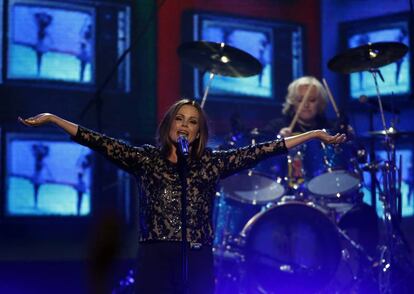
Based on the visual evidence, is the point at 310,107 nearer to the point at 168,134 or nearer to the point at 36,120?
the point at 168,134

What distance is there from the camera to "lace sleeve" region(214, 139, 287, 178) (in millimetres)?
3738

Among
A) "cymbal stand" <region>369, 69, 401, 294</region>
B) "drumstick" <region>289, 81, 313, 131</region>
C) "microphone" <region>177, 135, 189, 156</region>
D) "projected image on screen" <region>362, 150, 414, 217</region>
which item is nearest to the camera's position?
"microphone" <region>177, 135, 189, 156</region>

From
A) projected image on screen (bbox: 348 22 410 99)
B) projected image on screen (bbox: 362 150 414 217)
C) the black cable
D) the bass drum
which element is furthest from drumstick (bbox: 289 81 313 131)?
the black cable

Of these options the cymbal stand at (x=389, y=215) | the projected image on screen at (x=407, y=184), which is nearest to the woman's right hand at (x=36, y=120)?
the cymbal stand at (x=389, y=215)

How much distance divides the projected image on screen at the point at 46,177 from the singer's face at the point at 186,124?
115 inches

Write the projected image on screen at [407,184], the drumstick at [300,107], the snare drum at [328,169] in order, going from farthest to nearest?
the projected image on screen at [407,184], the drumstick at [300,107], the snare drum at [328,169]

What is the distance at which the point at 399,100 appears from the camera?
7.18 metres

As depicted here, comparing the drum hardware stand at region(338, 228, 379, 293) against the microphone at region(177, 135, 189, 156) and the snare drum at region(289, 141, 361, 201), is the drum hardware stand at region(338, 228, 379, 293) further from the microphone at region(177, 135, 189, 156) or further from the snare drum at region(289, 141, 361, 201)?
the microphone at region(177, 135, 189, 156)

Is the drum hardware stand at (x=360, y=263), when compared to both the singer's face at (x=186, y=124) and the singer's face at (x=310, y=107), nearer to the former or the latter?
the singer's face at (x=310, y=107)

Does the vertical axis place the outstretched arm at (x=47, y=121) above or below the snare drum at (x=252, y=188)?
above

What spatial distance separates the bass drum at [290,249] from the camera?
5.61m

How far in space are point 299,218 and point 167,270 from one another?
2343 mm

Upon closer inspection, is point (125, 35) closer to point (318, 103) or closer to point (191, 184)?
point (318, 103)

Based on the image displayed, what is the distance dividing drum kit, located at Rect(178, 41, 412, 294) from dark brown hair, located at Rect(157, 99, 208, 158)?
1847mm
